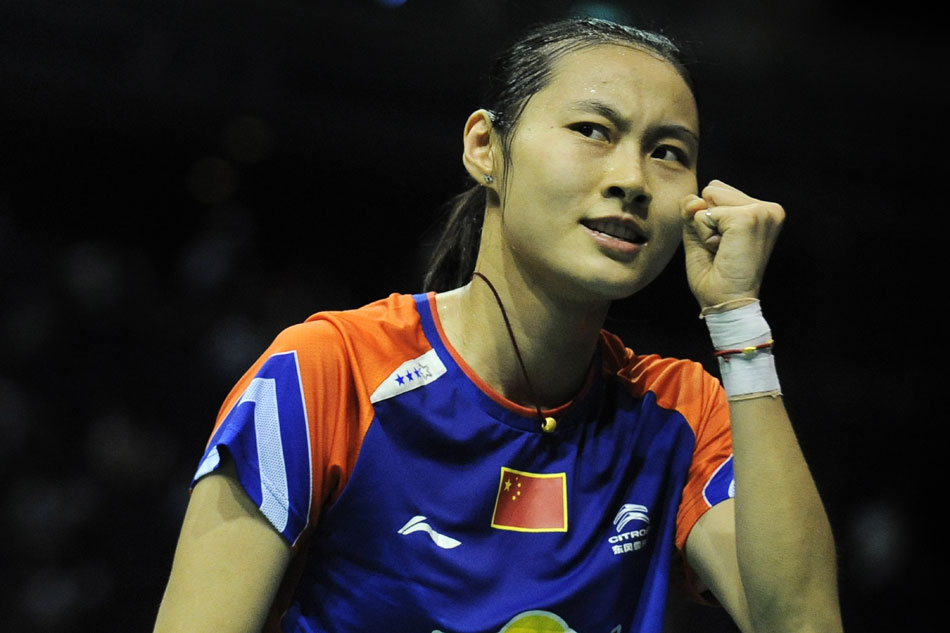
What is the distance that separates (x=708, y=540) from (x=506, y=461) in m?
0.31

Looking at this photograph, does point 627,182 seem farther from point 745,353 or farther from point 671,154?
point 745,353

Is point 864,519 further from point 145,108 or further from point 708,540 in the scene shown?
point 145,108

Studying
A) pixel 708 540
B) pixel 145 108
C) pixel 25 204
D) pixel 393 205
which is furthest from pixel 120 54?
pixel 708 540

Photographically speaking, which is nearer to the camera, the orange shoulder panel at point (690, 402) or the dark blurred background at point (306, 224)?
the orange shoulder panel at point (690, 402)

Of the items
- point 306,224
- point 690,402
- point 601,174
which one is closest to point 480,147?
point 601,174

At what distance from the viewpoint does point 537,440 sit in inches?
56.8

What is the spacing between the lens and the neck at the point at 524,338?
1.46m

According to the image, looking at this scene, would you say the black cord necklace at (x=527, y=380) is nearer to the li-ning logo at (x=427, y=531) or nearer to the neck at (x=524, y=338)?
the neck at (x=524, y=338)

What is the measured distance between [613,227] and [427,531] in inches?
18.4

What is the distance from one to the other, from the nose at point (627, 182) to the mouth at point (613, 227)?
0.03 m

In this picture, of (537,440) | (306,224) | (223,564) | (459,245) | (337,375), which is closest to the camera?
(223,564)

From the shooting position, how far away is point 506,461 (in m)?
1.42

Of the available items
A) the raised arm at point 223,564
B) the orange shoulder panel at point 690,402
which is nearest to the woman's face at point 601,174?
the orange shoulder panel at point 690,402

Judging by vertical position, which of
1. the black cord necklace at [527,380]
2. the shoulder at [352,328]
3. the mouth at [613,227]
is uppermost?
the mouth at [613,227]
